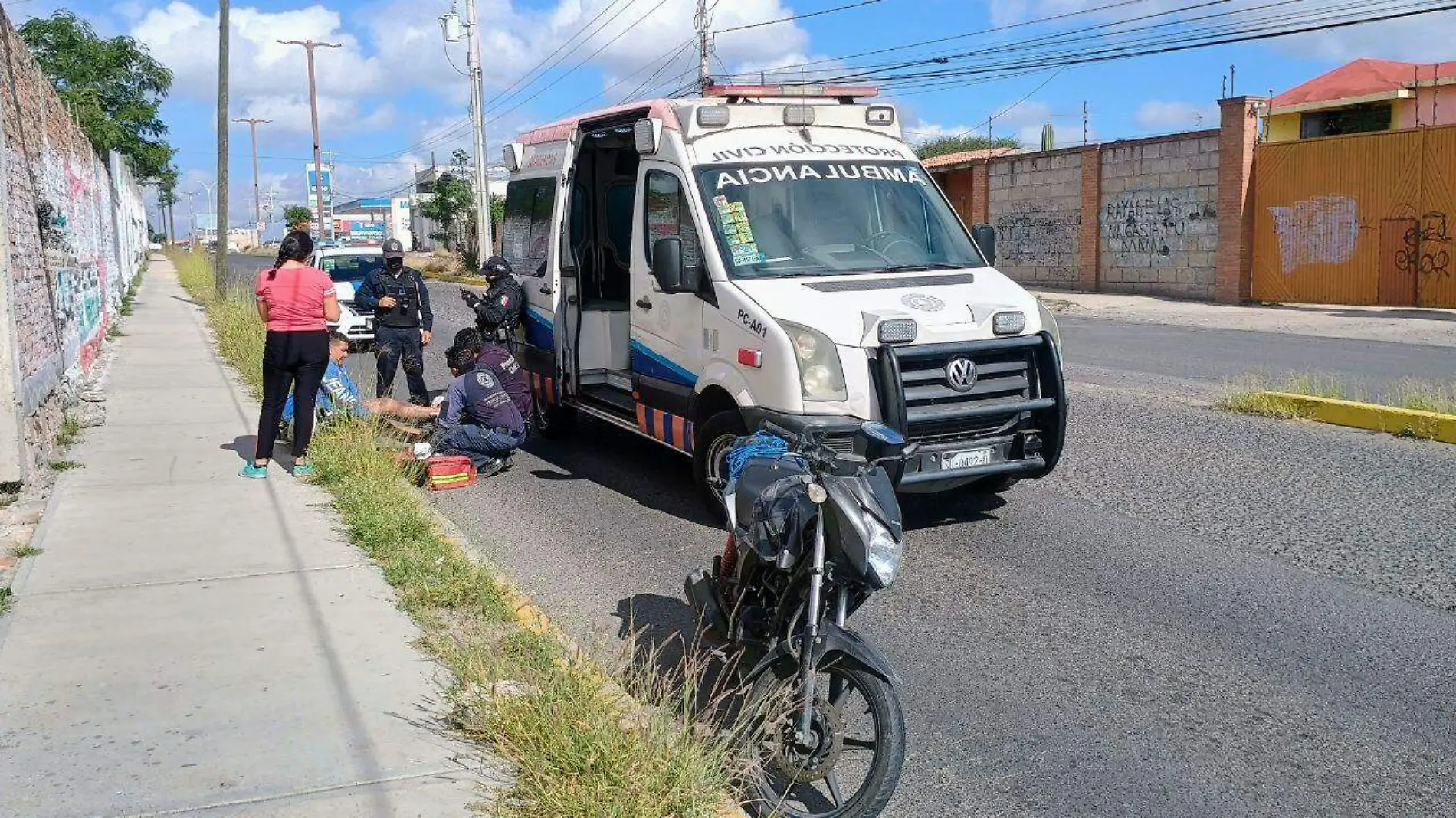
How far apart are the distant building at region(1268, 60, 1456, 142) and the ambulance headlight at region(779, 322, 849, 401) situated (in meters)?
29.0

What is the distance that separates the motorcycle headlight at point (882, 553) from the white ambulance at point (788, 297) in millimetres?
1954

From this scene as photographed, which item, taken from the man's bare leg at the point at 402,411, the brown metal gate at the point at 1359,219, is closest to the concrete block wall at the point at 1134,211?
the brown metal gate at the point at 1359,219

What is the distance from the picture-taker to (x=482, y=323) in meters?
10.1

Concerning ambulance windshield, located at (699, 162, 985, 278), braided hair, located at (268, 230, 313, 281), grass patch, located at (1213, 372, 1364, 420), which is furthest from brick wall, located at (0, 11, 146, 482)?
grass patch, located at (1213, 372, 1364, 420)

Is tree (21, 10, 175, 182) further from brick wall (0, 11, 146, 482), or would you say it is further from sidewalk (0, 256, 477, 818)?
sidewalk (0, 256, 477, 818)

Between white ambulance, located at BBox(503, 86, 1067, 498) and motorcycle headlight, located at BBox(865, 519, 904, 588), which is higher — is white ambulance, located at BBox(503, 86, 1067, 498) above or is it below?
above

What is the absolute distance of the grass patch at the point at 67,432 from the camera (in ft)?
31.9

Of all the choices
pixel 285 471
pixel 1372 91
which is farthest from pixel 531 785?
pixel 1372 91

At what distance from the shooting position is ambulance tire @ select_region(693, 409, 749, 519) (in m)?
7.02

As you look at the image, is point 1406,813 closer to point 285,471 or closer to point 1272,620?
point 1272,620

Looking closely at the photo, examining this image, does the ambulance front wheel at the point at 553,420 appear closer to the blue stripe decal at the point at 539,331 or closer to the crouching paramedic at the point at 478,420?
the blue stripe decal at the point at 539,331

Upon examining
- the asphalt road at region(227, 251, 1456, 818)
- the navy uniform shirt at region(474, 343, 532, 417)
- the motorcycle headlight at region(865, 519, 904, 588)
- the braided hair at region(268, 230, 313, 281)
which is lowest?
the asphalt road at region(227, 251, 1456, 818)

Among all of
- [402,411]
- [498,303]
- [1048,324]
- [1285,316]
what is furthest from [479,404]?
[1285,316]

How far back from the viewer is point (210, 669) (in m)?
4.69
